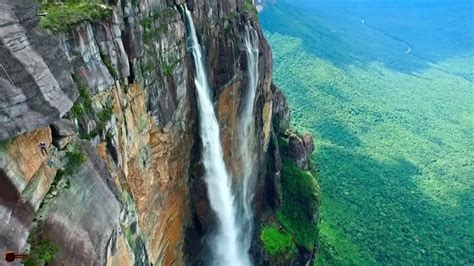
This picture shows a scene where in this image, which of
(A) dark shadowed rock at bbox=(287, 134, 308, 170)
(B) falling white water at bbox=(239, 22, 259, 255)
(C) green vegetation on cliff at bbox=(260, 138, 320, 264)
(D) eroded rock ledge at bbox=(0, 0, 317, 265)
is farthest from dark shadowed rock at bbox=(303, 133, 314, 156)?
(D) eroded rock ledge at bbox=(0, 0, 317, 265)

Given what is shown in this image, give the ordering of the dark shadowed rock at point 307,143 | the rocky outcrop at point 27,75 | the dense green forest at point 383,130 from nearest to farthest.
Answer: the rocky outcrop at point 27,75 < the dark shadowed rock at point 307,143 < the dense green forest at point 383,130

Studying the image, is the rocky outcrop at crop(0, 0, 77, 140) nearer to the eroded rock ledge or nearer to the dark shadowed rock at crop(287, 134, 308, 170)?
the eroded rock ledge

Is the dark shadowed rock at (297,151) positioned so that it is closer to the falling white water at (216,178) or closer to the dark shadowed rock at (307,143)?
the dark shadowed rock at (307,143)

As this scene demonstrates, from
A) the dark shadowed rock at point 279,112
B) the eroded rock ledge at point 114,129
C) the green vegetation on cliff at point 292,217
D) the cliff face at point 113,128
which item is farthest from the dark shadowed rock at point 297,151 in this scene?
the cliff face at point 113,128

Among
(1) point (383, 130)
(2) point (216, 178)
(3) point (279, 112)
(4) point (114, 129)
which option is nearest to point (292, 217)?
(3) point (279, 112)

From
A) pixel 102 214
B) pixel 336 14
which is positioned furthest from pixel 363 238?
pixel 336 14

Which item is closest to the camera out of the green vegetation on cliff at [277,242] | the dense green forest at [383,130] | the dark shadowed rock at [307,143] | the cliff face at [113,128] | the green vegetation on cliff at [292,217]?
the cliff face at [113,128]
